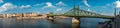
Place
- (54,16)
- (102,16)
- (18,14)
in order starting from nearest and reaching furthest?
1. (102,16)
2. (54,16)
3. (18,14)

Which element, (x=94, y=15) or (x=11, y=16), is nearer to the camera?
(x=94, y=15)

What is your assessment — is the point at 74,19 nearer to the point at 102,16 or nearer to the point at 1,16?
the point at 102,16

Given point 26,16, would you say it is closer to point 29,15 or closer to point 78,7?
point 29,15

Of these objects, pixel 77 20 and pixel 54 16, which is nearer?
pixel 77 20

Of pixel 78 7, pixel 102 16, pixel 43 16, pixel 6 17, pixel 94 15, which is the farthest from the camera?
pixel 6 17

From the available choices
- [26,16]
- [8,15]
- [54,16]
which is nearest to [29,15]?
[26,16]

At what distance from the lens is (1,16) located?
115 meters

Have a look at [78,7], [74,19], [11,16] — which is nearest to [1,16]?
[11,16]

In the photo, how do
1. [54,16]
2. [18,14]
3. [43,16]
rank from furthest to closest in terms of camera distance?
1. [18,14]
2. [43,16]
3. [54,16]

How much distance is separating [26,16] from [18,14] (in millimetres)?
5913

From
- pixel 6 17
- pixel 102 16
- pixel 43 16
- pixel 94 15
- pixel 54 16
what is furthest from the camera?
pixel 6 17

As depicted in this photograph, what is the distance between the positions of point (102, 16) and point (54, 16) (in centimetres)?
3385

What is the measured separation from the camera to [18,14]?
112 metres

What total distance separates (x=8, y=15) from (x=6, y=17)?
141 centimetres
